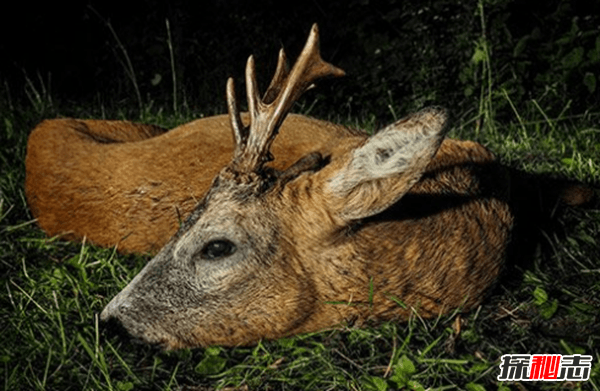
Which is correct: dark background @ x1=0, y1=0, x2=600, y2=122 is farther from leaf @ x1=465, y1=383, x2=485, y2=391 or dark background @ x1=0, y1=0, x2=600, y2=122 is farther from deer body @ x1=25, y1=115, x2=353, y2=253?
leaf @ x1=465, y1=383, x2=485, y2=391

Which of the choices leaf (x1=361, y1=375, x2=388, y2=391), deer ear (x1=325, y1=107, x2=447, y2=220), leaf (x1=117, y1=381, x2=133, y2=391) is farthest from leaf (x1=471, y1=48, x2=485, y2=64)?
leaf (x1=117, y1=381, x2=133, y2=391)

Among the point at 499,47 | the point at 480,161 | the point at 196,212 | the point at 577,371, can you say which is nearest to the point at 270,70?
the point at 499,47

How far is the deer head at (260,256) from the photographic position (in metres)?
2.62

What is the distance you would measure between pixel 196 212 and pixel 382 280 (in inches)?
30.9

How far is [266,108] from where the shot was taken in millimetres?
2713

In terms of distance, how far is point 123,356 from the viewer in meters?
2.74

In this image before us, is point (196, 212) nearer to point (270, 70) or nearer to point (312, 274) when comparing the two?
point (312, 274)

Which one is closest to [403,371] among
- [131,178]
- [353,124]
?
[131,178]

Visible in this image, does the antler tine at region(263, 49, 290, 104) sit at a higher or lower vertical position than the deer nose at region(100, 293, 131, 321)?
higher

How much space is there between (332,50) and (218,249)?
16.1 feet

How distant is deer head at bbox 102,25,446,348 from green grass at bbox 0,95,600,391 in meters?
0.09

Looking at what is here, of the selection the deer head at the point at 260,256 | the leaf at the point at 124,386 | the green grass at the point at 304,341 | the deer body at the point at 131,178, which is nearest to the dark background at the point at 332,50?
the deer body at the point at 131,178

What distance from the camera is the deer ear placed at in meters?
2.23

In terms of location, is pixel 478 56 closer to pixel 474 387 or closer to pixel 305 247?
pixel 305 247
